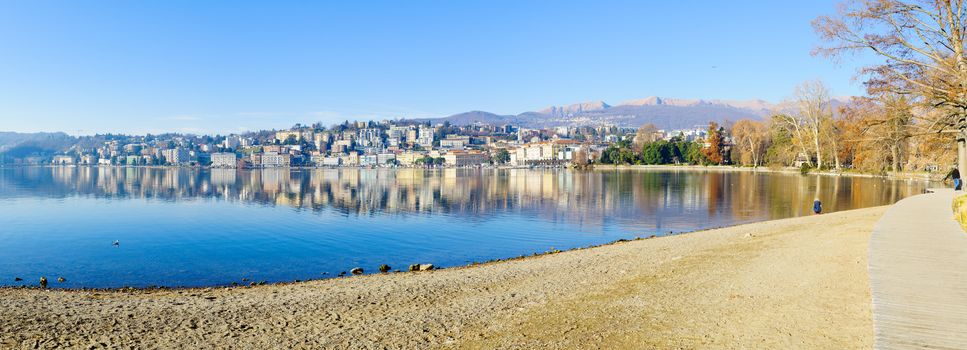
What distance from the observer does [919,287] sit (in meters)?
6.04

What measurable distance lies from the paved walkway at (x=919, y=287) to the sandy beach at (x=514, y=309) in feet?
1.42

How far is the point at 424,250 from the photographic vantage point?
16391 mm

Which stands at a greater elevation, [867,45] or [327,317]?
[867,45]

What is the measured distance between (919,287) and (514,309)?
4514 millimetres

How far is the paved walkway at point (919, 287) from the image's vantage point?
4719 mm

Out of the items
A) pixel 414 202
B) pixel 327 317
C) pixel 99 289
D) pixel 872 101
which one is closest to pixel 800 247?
pixel 872 101

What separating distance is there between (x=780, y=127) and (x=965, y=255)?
74.0 m

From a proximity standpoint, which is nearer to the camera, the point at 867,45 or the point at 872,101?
the point at 867,45

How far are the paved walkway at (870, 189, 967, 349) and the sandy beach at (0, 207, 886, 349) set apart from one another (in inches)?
17.0

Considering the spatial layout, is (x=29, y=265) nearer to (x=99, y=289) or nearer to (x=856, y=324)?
(x=99, y=289)

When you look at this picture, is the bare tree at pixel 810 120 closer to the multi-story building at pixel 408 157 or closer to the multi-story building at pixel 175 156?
the multi-story building at pixel 408 157

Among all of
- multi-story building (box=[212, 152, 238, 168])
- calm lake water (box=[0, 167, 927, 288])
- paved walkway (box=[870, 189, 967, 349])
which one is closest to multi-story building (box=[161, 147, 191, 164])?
multi-story building (box=[212, 152, 238, 168])

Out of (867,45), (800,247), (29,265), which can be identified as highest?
(867,45)

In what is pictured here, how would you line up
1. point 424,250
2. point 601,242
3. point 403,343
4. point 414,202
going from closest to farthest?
point 403,343
point 424,250
point 601,242
point 414,202
